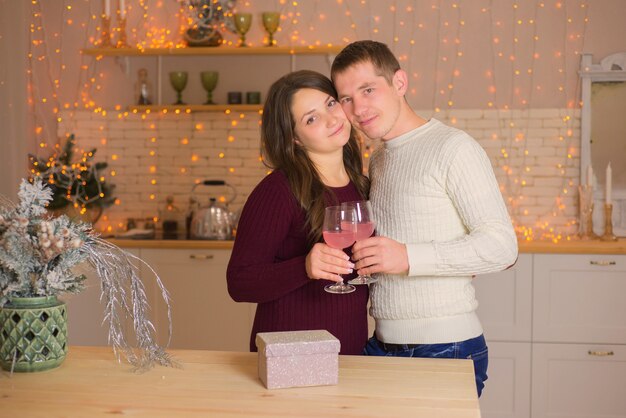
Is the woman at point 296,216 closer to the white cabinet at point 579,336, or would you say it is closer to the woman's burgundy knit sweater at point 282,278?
the woman's burgundy knit sweater at point 282,278

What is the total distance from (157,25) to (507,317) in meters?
2.67

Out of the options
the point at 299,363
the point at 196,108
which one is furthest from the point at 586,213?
the point at 299,363

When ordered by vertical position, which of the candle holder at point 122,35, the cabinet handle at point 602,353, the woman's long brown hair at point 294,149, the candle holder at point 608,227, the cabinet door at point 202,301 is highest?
the candle holder at point 122,35

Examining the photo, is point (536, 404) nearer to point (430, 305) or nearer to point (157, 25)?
point (430, 305)

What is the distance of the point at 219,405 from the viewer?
1666mm

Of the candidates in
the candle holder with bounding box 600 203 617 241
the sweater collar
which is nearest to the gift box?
the sweater collar

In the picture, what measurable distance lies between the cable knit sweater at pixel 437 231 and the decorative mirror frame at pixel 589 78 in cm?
257

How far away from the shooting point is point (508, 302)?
4.20m

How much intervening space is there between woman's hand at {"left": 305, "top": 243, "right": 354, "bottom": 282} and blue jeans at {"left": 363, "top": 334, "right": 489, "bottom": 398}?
0.36m

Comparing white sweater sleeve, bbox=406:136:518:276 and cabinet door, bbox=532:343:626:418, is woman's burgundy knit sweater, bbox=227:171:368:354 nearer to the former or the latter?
white sweater sleeve, bbox=406:136:518:276

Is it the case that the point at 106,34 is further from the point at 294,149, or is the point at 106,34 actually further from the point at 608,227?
the point at 608,227

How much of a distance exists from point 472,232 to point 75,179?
3.31 meters

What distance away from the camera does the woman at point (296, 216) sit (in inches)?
88.6

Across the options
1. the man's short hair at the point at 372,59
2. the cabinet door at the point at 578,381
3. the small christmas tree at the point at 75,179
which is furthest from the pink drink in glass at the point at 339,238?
the small christmas tree at the point at 75,179
